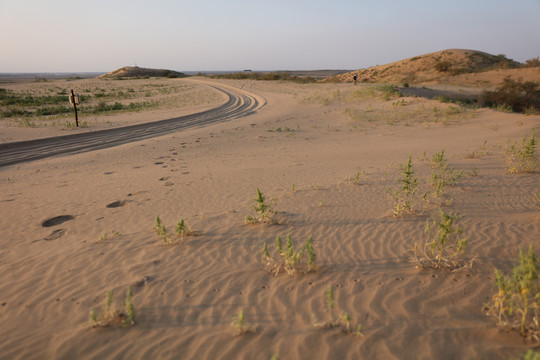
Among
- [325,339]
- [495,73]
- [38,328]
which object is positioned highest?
[495,73]

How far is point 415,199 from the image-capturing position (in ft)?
18.0

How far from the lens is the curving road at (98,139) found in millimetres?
10211

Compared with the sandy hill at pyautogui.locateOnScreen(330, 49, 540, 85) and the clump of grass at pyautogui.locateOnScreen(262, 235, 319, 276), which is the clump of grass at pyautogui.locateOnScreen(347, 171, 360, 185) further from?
the sandy hill at pyautogui.locateOnScreen(330, 49, 540, 85)

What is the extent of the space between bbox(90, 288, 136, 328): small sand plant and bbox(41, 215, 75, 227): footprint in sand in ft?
10.9

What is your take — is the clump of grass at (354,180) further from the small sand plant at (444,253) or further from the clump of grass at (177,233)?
the clump of grass at (177,233)

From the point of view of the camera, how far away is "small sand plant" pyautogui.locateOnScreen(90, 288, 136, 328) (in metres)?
2.78

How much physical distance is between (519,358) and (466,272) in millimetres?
1214

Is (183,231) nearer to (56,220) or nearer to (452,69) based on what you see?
(56,220)

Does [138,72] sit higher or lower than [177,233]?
higher

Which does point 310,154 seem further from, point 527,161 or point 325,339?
point 325,339

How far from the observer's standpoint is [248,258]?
3.93m

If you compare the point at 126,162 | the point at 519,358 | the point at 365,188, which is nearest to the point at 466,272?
the point at 519,358

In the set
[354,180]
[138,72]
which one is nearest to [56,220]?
[354,180]

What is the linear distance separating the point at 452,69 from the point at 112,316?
132 feet
